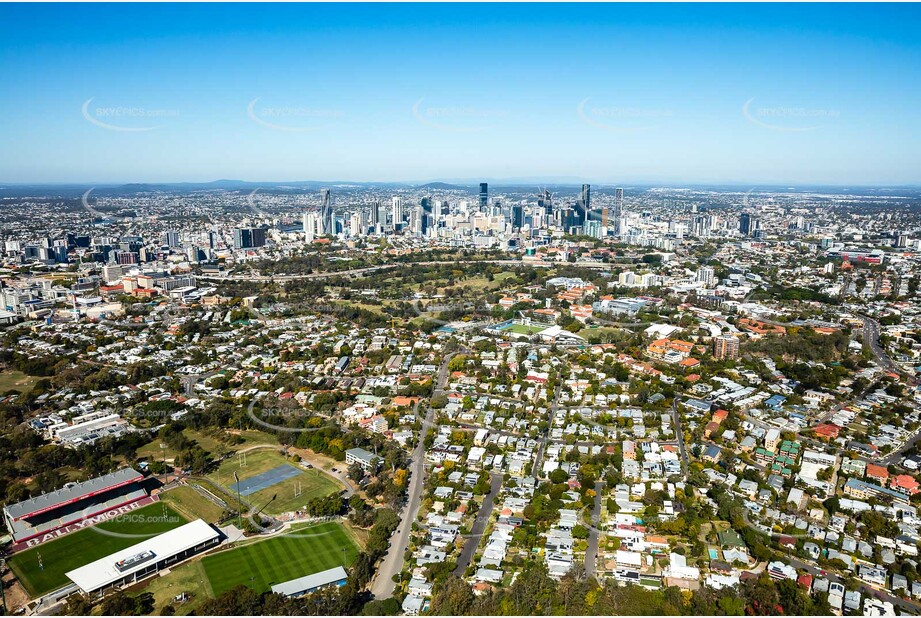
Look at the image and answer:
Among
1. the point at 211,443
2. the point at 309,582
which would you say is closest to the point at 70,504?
the point at 211,443

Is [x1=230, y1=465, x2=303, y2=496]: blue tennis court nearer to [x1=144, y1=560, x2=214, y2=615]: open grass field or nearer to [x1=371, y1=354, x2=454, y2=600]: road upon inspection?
[x1=144, y1=560, x2=214, y2=615]: open grass field

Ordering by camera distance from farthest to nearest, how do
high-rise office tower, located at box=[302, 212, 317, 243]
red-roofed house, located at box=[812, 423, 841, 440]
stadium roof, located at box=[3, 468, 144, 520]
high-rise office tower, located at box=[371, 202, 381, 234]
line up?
high-rise office tower, located at box=[371, 202, 381, 234] → high-rise office tower, located at box=[302, 212, 317, 243] → red-roofed house, located at box=[812, 423, 841, 440] → stadium roof, located at box=[3, 468, 144, 520]

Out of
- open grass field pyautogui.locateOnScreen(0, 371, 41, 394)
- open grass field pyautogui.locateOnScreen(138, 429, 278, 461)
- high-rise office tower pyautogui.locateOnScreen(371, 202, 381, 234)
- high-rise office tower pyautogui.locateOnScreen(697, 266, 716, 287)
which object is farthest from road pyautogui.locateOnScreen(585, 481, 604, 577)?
high-rise office tower pyautogui.locateOnScreen(371, 202, 381, 234)

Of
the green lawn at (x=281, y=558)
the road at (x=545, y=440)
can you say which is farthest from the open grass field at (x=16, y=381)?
the road at (x=545, y=440)

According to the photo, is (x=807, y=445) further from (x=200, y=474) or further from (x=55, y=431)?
(x=55, y=431)

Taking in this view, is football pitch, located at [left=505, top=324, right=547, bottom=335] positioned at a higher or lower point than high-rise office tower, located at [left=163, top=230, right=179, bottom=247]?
lower

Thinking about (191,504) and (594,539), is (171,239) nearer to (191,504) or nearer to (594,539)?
(191,504)
